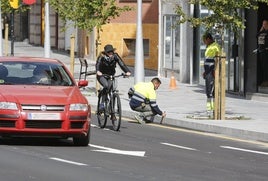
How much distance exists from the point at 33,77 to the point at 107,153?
229 cm

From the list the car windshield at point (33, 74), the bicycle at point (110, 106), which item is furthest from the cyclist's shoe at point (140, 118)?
the car windshield at point (33, 74)

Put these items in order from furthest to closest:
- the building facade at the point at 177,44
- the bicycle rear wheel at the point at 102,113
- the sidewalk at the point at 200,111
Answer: the building facade at the point at 177,44 < the bicycle rear wheel at the point at 102,113 < the sidewalk at the point at 200,111

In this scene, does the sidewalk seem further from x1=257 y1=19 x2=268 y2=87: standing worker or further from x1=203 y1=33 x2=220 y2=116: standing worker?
x1=257 y1=19 x2=268 y2=87: standing worker

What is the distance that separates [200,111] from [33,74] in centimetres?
788

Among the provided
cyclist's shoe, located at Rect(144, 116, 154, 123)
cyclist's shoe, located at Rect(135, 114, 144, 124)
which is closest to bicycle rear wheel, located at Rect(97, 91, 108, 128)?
cyclist's shoe, located at Rect(135, 114, 144, 124)

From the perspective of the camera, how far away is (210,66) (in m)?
23.0

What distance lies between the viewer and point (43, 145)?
51.5 ft

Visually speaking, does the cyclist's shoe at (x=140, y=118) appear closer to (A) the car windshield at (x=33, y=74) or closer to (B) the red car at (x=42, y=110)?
(A) the car windshield at (x=33, y=74)

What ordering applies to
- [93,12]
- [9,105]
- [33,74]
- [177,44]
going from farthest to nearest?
1. [177,44]
2. [93,12]
3. [33,74]
4. [9,105]

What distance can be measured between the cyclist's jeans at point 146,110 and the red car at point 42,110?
514 centimetres

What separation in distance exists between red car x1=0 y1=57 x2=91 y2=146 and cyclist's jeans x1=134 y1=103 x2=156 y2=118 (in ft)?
16.9

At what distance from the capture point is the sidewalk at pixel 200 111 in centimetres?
1925

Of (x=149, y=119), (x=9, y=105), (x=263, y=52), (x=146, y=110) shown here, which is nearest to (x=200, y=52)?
(x=263, y=52)

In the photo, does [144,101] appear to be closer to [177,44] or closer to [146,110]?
[146,110]
